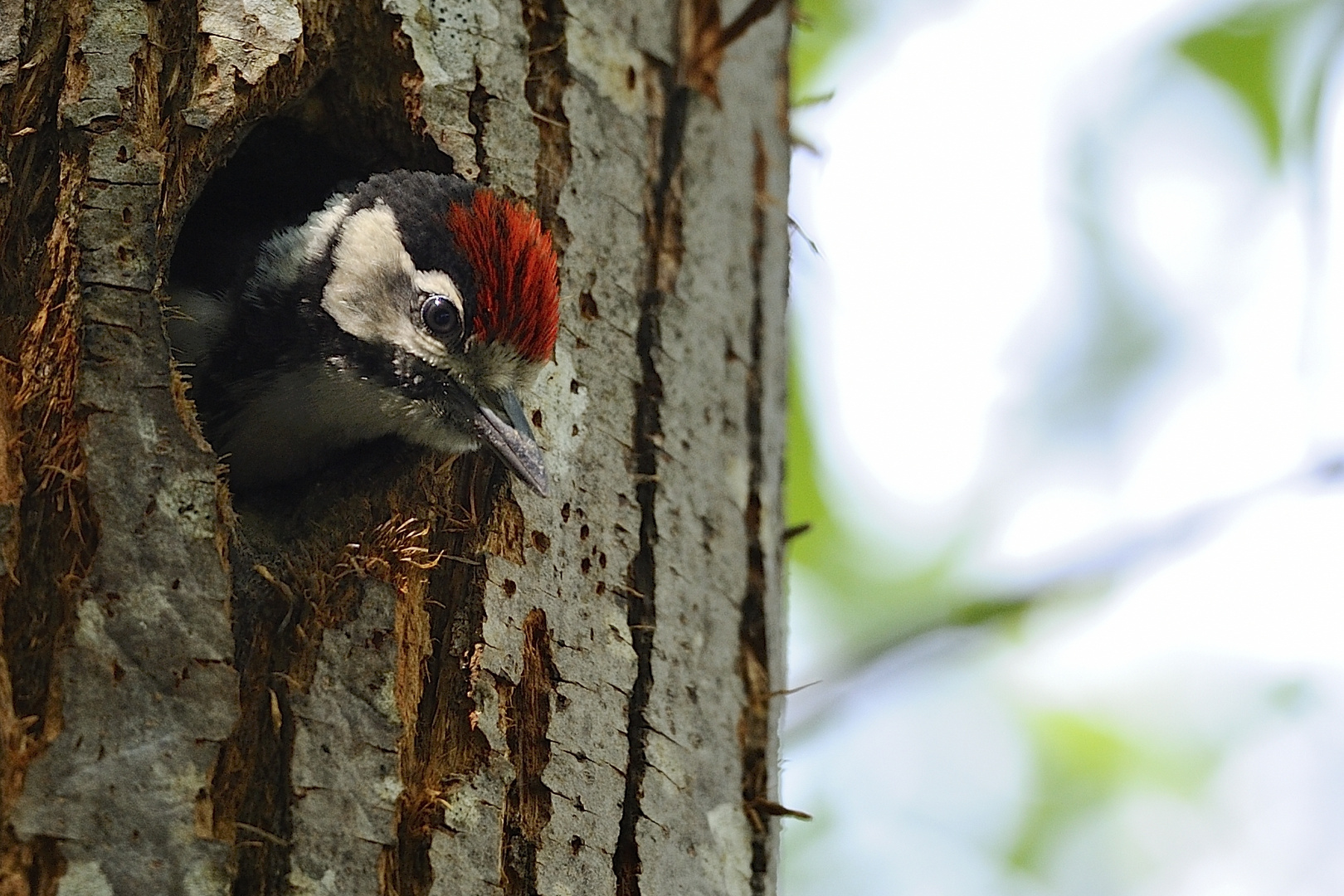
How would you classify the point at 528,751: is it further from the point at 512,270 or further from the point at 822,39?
the point at 822,39

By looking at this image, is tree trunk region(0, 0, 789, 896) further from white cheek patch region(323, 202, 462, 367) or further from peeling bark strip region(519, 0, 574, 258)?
white cheek patch region(323, 202, 462, 367)

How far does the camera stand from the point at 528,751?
7.63ft

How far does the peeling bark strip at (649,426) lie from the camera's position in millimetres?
2434

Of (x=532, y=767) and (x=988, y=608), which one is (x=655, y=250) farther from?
(x=988, y=608)

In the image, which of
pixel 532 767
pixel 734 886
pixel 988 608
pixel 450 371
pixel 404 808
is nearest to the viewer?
pixel 404 808

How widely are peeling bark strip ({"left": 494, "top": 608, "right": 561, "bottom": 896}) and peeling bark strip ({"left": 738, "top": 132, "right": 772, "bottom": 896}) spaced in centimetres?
53

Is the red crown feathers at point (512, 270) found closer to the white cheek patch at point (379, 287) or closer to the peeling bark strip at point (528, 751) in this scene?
the white cheek patch at point (379, 287)

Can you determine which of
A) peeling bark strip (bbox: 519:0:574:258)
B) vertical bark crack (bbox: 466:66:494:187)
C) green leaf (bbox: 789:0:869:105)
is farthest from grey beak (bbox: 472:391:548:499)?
green leaf (bbox: 789:0:869:105)

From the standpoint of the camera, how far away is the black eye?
10.6ft

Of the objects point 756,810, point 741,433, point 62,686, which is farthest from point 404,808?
point 741,433

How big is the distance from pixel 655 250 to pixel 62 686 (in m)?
1.45

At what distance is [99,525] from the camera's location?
6.79ft

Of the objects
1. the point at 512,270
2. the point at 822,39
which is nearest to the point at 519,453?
the point at 512,270

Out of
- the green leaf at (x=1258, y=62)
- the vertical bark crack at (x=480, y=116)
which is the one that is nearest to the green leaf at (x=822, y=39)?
the green leaf at (x=1258, y=62)
